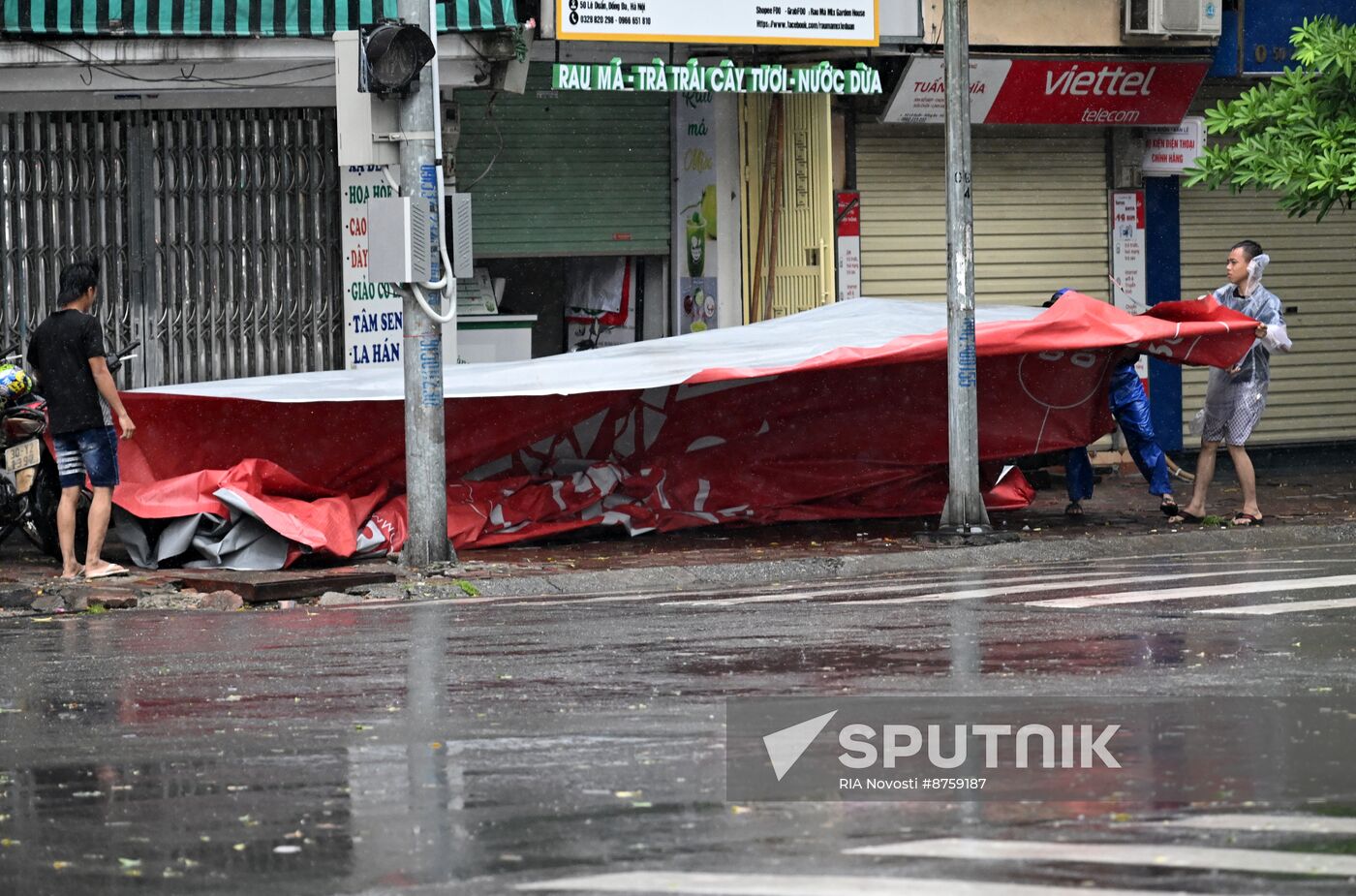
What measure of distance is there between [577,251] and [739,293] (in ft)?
5.03

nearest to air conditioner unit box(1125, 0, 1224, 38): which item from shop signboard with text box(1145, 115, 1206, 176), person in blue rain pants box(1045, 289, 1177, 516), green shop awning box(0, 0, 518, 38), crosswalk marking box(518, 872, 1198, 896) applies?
shop signboard with text box(1145, 115, 1206, 176)

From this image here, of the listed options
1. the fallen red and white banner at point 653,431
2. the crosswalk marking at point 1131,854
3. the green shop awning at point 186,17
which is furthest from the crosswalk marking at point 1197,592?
the green shop awning at point 186,17

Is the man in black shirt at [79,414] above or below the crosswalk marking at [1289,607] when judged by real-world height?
above

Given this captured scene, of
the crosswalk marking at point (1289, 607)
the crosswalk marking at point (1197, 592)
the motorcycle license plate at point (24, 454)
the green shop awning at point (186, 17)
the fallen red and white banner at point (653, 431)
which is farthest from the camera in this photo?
the green shop awning at point (186, 17)

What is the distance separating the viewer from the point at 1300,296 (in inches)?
800

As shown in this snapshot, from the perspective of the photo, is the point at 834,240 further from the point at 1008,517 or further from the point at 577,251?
the point at 1008,517

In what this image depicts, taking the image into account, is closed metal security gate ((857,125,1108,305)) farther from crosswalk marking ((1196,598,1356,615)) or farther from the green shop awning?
crosswalk marking ((1196,598,1356,615))

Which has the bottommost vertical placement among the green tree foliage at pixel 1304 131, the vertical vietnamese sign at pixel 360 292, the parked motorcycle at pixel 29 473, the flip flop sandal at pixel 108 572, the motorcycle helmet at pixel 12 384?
the flip flop sandal at pixel 108 572

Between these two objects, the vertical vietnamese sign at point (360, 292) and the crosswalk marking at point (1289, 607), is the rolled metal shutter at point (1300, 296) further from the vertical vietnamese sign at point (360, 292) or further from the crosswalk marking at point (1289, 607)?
the crosswalk marking at point (1289, 607)

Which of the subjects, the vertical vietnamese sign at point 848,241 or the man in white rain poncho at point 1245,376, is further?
the vertical vietnamese sign at point 848,241

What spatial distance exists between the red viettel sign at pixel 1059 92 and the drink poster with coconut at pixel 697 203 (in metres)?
1.67

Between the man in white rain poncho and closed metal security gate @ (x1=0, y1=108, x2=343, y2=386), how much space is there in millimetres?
6937

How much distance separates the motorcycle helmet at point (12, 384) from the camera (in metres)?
12.5

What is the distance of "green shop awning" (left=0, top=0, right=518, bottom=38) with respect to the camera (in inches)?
571
